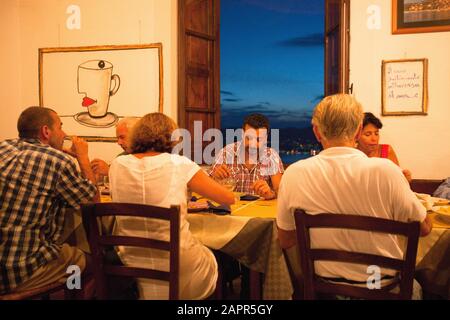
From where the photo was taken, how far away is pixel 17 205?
1.96 metres

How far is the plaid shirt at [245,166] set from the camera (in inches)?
124

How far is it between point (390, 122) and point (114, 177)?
260cm

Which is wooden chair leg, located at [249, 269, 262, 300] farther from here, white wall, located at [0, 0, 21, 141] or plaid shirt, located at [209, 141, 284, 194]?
white wall, located at [0, 0, 21, 141]

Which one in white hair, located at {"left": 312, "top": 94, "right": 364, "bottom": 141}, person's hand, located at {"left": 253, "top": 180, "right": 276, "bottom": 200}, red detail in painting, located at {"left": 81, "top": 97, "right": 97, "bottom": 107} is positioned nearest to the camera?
white hair, located at {"left": 312, "top": 94, "right": 364, "bottom": 141}

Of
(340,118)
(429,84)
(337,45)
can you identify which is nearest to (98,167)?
(340,118)

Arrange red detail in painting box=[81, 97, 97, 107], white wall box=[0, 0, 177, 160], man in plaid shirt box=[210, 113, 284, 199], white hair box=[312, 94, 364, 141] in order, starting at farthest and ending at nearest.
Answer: red detail in painting box=[81, 97, 97, 107] < white wall box=[0, 0, 177, 160] < man in plaid shirt box=[210, 113, 284, 199] < white hair box=[312, 94, 364, 141]

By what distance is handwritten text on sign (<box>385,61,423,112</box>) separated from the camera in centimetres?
357

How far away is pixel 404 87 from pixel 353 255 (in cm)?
255

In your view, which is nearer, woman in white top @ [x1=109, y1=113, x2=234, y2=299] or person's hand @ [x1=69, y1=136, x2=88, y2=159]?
woman in white top @ [x1=109, y1=113, x2=234, y2=299]

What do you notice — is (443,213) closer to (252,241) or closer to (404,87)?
A: (252,241)

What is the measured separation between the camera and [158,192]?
5.85ft

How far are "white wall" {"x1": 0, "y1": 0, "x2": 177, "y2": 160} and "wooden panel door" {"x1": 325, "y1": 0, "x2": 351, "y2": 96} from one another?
1379mm

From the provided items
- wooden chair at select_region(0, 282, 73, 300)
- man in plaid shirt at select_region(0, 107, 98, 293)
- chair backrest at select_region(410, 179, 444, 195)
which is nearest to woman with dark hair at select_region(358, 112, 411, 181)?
chair backrest at select_region(410, 179, 444, 195)
